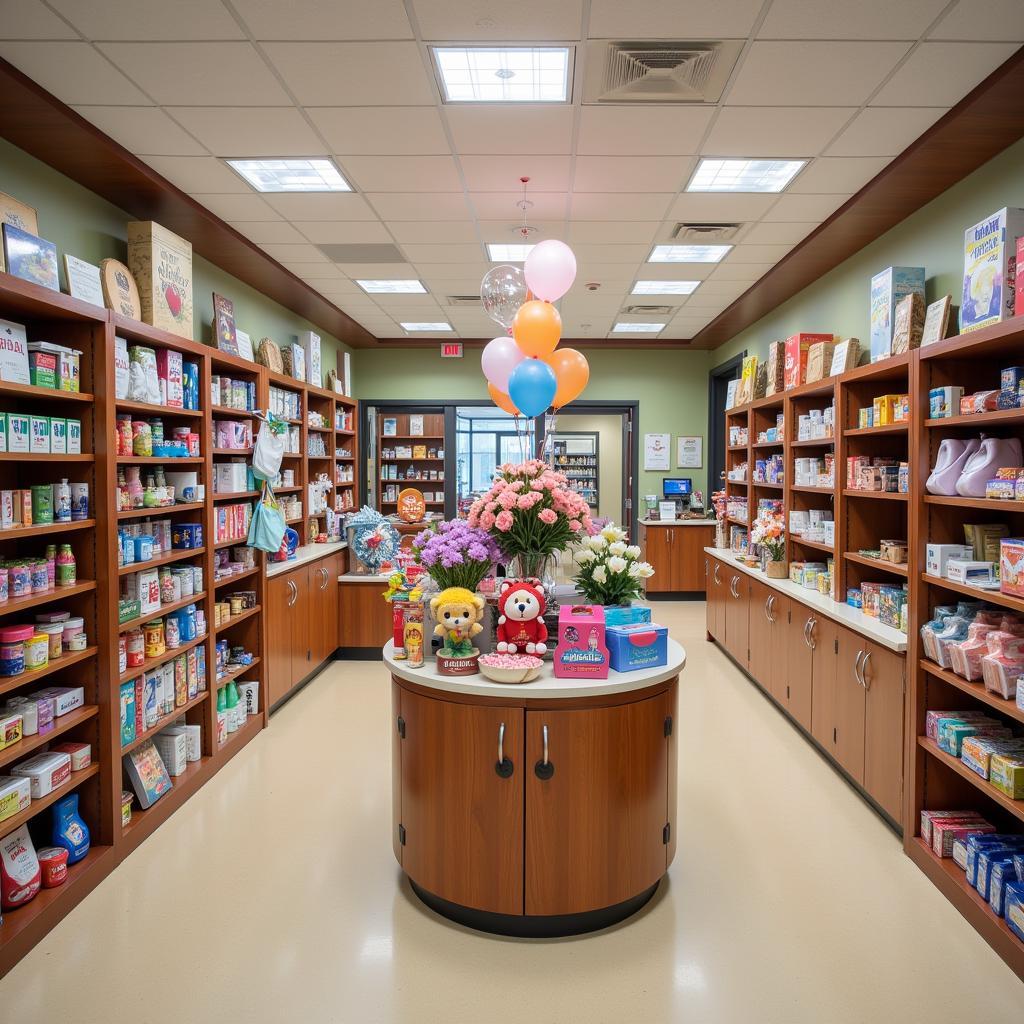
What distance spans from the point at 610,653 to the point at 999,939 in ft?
5.34

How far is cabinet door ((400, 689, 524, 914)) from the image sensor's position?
237cm

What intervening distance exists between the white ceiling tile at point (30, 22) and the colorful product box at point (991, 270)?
3.57m

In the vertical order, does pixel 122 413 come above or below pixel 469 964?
above

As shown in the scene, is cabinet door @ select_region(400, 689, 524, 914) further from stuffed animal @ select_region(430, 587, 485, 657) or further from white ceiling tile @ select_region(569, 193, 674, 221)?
white ceiling tile @ select_region(569, 193, 674, 221)

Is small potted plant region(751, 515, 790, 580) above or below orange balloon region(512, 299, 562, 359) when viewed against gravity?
below

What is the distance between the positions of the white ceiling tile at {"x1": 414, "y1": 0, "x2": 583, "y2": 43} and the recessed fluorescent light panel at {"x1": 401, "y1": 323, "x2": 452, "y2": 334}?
18.1 ft

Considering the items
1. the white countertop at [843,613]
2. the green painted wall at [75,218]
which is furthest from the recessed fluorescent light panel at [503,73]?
the white countertop at [843,613]

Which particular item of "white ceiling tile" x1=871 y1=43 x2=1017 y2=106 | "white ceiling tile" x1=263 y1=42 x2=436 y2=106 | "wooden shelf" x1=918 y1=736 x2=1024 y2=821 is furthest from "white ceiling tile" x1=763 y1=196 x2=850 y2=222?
"wooden shelf" x1=918 y1=736 x2=1024 y2=821

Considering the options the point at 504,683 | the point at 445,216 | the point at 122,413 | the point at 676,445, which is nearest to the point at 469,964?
the point at 504,683

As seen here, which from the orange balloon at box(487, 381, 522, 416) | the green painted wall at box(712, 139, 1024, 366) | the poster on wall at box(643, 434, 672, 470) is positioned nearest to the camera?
the green painted wall at box(712, 139, 1024, 366)

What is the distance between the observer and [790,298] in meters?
6.26

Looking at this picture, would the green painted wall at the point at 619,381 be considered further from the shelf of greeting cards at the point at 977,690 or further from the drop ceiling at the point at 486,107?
the shelf of greeting cards at the point at 977,690

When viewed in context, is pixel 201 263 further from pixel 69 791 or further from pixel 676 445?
pixel 676 445

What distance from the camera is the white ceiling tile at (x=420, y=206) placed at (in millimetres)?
4105
